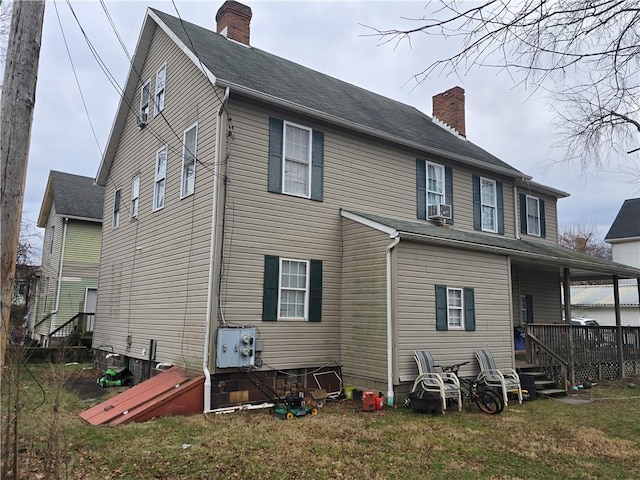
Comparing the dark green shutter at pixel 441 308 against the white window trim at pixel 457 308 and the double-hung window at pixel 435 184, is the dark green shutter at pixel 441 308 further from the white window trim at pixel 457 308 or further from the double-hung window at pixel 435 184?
the double-hung window at pixel 435 184

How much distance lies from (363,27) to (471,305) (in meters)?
8.87

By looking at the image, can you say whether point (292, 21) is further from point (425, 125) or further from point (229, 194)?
point (425, 125)

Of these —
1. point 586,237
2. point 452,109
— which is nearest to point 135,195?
point 452,109

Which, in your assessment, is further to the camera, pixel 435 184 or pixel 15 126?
pixel 435 184

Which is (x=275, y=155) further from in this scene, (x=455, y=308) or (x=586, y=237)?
(x=586, y=237)

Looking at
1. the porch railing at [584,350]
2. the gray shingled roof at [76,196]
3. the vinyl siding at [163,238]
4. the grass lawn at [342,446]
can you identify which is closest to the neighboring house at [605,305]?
the porch railing at [584,350]

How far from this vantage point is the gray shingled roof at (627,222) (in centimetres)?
3316

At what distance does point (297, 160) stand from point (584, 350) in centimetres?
988

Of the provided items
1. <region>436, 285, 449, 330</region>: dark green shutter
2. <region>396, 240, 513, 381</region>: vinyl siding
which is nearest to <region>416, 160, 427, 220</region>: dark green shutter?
<region>396, 240, 513, 381</region>: vinyl siding

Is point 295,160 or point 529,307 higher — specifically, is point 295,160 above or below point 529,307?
above

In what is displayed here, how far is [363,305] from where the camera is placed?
1063 cm

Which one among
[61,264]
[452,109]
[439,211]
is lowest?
[61,264]

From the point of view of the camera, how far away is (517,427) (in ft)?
27.4

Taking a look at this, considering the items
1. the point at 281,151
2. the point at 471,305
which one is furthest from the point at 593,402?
the point at 281,151
